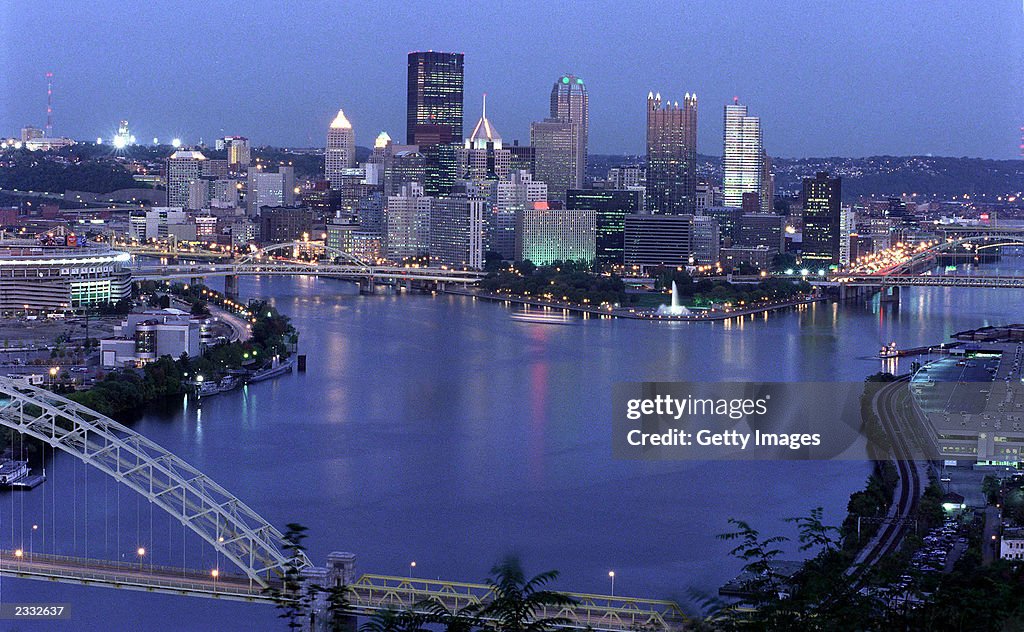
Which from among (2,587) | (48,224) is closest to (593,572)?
(2,587)

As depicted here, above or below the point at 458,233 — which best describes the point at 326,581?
below

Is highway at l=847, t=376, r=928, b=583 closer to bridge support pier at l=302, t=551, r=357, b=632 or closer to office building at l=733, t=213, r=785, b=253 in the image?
bridge support pier at l=302, t=551, r=357, b=632

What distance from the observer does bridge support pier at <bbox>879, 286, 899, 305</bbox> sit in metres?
17.2

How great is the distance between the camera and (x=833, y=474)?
7.42 metres

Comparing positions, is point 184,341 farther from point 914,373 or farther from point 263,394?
point 914,373

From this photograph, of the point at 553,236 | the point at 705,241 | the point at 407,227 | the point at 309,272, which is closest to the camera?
the point at 309,272

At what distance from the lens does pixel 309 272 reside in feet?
60.2

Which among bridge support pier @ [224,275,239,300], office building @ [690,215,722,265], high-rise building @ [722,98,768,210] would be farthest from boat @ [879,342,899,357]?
high-rise building @ [722,98,768,210]

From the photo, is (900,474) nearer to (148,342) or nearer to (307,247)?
(148,342)

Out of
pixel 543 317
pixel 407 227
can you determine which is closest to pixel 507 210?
pixel 407 227

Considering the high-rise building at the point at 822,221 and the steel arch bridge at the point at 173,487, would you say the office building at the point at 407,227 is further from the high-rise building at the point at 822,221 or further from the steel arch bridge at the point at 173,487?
the steel arch bridge at the point at 173,487

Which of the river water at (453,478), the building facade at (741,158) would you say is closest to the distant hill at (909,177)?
the building facade at (741,158)

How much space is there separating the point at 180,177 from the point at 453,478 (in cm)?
2307

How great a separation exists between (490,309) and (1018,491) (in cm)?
929
